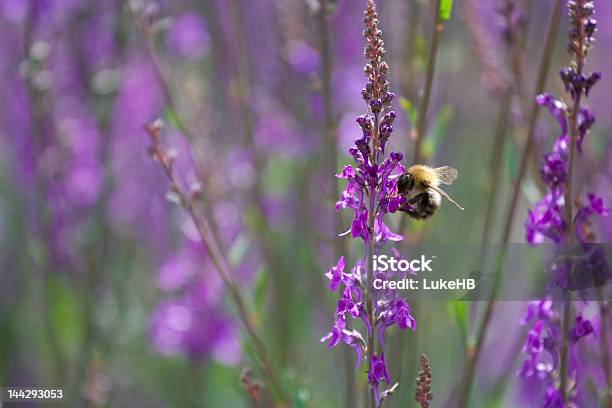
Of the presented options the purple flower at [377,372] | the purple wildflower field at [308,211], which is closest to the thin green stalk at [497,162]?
the purple wildflower field at [308,211]

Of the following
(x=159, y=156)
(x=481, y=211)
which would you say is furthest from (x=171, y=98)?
(x=481, y=211)

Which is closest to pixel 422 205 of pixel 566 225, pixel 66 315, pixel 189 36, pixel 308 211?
pixel 566 225

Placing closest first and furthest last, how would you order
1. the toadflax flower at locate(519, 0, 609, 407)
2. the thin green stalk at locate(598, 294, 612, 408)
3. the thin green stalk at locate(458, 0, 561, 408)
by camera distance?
the toadflax flower at locate(519, 0, 609, 407) < the thin green stalk at locate(598, 294, 612, 408) < the thin green stalk at locate(458, 0, 561, 408)

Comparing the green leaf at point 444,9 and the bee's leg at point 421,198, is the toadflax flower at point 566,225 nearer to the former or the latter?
the bee's leg at point 421,198

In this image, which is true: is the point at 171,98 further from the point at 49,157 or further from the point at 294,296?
the point at 294,296

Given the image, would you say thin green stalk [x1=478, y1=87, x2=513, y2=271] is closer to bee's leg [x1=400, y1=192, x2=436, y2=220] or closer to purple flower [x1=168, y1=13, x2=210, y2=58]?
bee's leg [x1=400, y1=192, x2=436, y2=220]

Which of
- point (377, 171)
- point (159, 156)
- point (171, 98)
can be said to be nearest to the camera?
point (377, 171)

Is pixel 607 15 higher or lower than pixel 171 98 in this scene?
higher

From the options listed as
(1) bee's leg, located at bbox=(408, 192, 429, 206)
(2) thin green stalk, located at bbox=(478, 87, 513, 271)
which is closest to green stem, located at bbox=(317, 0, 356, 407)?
(1) bee's leg, located at bbox=(408, 192, 429, 206)
